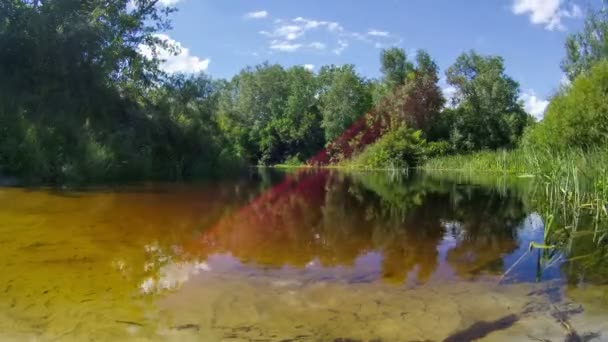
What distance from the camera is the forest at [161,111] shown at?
1462cm

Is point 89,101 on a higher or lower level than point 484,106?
lower

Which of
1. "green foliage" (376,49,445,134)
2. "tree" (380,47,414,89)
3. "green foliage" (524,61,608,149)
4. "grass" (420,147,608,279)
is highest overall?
"tree" (380,47,414,89)

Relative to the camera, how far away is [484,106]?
4603 centimetres

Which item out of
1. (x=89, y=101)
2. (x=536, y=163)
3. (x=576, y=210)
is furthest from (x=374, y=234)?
(x=89, y=101)

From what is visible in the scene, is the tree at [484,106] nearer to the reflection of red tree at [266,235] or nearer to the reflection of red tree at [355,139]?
the reflection of red tree at [355,139]

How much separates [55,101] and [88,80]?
170cm

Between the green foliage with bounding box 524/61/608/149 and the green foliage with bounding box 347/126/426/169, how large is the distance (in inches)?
756

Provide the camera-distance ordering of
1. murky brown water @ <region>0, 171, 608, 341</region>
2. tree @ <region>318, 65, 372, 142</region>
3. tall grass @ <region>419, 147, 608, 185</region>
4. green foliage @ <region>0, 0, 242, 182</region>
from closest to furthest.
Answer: murky brown water @ <region>0, 171, 608, 341</region>, tall grass @ <region>419, 147, 608, 185</region>, green foliage @ <region>0, 0, 242, 182</region>, tree @ <region>318, 65, 372, 142</region>

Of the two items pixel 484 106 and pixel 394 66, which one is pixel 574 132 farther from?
pixel 394 66

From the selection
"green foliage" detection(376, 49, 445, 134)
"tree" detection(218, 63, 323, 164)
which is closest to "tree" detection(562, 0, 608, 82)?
"green foliage" detection(376, 49, 445, 134)

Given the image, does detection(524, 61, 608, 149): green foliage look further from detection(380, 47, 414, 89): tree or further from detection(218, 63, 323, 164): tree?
detection(218, 63, 323, 164): tree

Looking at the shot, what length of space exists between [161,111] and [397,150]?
27116 mm

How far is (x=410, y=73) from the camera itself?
4828 centimetres

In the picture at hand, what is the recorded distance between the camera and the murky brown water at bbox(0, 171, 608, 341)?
316cm
